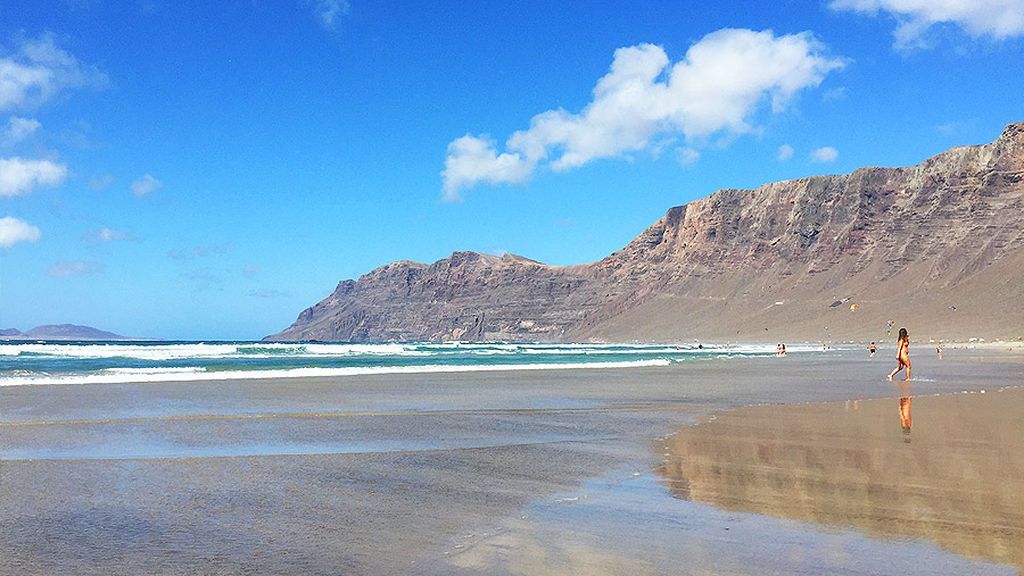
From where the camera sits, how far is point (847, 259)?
155 meters

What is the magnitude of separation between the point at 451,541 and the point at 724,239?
18652cm

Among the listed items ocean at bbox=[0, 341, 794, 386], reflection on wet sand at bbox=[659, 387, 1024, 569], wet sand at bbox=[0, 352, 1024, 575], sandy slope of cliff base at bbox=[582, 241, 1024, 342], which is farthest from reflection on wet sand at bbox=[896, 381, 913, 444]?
sandy slope of cliff base at bbox=[582, 241, 1024, 342]

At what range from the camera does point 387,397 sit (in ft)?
67.8

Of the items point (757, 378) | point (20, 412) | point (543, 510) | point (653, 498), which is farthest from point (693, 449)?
point (757, 378)

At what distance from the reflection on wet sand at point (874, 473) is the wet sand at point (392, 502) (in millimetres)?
150

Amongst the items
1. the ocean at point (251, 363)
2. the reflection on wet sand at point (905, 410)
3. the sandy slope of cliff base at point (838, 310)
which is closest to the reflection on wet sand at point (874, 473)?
the reflection on wet sand at point (905, 410)

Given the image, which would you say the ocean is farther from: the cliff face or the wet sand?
the cliff face

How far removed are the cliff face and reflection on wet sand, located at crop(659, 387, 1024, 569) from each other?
354ft

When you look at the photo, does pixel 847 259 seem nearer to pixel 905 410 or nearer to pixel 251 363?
pixel 251 363

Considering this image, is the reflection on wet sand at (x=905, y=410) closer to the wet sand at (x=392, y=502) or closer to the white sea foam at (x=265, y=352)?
the wet sand at (x=392, y=502)

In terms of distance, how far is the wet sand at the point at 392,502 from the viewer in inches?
200

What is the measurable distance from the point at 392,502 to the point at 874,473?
5179 millimetres

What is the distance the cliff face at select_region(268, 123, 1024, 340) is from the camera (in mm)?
124875

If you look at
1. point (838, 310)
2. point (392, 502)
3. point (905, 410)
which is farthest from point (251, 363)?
point (838, 310)
